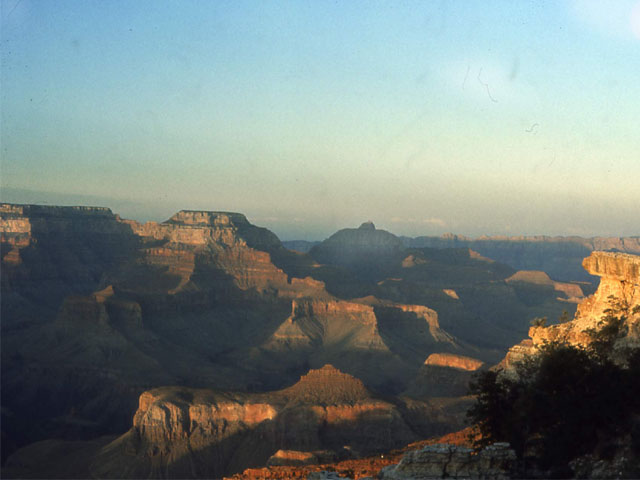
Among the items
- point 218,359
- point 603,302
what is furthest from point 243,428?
point 218,359

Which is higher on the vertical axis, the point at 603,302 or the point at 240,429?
the point at 603,302

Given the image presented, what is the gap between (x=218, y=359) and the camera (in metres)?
136

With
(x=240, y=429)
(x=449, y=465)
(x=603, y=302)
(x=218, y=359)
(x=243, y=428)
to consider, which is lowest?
(x=218, y=359)

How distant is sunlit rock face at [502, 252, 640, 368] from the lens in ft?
Result: 91.8

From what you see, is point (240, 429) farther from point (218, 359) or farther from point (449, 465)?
point (218, 359)

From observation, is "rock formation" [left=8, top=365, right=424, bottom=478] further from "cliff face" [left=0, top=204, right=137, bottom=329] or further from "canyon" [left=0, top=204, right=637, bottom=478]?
"cliff face" [left=0, top=204, right=137, bottom=329]

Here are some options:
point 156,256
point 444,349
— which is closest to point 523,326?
point 444,349

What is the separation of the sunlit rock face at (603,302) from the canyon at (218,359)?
181 mm

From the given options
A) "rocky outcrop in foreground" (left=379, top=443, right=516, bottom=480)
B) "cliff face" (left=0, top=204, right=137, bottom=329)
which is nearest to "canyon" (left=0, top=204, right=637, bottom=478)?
"cliff face" (left=0, top=204, right=137, bottom=329)

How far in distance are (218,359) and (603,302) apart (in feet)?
370

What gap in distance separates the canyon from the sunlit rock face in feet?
0.60

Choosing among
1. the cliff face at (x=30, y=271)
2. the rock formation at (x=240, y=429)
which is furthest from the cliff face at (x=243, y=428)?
the cliff face at (x=30, y=271)

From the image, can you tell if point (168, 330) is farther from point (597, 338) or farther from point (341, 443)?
point (597, 338)

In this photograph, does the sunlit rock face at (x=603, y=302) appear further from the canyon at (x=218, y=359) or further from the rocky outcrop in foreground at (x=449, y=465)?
the rocky outcrop in foreground at (x=449, y=465)
